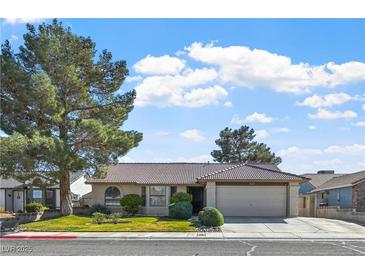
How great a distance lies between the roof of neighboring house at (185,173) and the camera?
3019cm

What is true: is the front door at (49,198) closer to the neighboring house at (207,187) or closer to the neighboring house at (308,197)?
the neighboring house at (207,187)

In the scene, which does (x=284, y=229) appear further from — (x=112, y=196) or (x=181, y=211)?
(x=112, y=196)

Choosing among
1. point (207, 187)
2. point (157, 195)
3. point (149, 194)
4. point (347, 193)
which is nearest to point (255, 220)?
point (207, 187)

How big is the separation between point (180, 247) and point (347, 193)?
22259 millimetres

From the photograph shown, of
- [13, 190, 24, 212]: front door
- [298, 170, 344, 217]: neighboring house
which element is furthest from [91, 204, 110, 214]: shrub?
[298, 170, 344, 217]: neighboring house

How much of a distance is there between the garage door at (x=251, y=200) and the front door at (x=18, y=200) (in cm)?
1917

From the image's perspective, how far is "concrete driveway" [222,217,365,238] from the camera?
20.9 m

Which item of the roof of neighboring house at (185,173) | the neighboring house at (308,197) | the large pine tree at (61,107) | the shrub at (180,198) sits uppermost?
the large pine tree at (61,107)

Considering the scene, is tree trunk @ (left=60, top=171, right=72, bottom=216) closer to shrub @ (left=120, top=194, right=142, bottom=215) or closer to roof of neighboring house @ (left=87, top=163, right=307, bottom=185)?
roof of neighboring house @ (left=87, top=163, right=307, bottom=185)

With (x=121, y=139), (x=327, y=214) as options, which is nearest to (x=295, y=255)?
(x=121, y=139)

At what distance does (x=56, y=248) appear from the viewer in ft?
53.3

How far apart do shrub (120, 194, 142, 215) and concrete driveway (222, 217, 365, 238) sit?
7440 mm

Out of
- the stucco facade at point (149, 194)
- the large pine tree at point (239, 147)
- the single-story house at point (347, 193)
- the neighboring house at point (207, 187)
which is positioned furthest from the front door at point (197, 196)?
the large pine tree at point (239, 147)

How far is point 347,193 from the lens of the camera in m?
34.6
